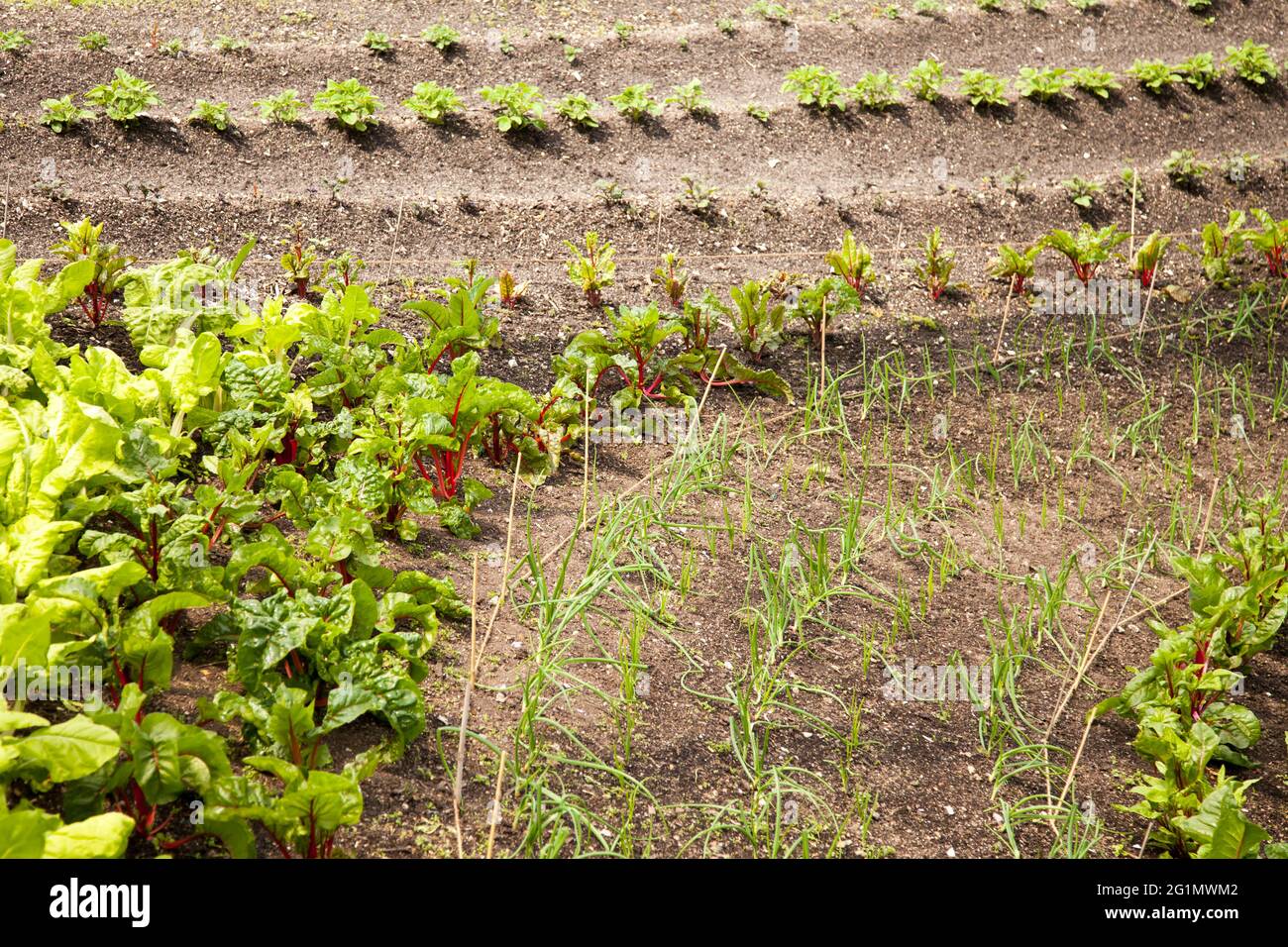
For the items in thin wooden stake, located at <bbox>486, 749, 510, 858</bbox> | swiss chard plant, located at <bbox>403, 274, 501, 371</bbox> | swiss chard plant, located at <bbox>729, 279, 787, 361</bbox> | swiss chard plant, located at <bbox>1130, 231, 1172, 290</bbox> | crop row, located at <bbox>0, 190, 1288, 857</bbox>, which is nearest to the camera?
crop row, located at <bbox>0, 190, 1288, 857</bbox>

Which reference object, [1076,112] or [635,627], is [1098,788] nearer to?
[635,627]

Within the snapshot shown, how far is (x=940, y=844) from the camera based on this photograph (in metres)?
2.74

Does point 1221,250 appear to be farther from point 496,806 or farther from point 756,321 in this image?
point 496,806

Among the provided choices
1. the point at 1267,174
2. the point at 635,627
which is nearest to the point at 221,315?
the point at 635,627

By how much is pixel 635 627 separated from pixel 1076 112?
576cm

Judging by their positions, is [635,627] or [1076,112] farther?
[1076,112]

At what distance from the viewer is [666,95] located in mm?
7176

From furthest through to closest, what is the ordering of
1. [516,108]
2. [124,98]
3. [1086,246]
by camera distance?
[516,108], [124,98], [1086,246]

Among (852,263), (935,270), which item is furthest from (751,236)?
(935,270)

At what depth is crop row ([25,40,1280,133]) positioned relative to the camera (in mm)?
6137

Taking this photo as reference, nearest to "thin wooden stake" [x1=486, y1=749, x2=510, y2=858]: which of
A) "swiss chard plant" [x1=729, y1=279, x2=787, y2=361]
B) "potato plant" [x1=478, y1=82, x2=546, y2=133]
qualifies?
"swiss chard plant" [x1=729, y1=279, x2=787, y2=361]

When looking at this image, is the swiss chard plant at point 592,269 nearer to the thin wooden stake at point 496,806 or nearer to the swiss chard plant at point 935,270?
the swiss chard plant at point 935,270

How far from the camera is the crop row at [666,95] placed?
6.14 metres

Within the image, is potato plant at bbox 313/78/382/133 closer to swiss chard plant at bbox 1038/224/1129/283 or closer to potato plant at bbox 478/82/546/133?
potato plant at bbox 478/82/546/133
